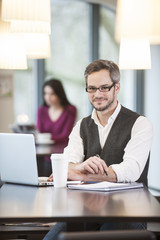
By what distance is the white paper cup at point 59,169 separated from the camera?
2472 millimetres

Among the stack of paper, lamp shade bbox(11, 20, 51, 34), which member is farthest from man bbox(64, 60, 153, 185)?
lamp shade bbox(11, 20, 51, 34)

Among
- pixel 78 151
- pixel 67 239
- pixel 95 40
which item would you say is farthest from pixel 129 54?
pixel 95 40

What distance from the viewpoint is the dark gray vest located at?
291 cm

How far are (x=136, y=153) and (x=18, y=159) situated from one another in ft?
2.13

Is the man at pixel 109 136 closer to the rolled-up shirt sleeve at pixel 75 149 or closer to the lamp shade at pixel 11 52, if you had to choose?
the rolled-up shirt sleeve at pixel 75 149

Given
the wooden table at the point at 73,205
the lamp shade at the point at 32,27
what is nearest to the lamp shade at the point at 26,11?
the lamp shade at the point at 32,27

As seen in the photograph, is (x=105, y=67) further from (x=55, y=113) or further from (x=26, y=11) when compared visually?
(x=55, y=113)

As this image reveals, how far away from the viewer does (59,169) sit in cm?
249

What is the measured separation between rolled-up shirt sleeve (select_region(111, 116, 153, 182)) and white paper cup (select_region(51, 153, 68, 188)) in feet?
0.98

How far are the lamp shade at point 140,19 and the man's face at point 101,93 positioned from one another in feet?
0.90

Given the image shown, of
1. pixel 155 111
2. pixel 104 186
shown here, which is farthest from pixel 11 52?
pixel 155 111

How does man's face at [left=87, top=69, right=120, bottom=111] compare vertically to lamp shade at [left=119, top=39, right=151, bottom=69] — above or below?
below

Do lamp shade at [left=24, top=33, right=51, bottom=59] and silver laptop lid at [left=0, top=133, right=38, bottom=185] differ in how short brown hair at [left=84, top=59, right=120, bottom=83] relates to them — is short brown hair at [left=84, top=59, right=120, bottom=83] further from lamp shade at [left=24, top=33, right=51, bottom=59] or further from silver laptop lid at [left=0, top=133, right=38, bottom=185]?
lamp shade at [left=24, top=33, right=51, bottom=59]

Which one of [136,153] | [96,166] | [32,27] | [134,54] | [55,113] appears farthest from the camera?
[55,113]
